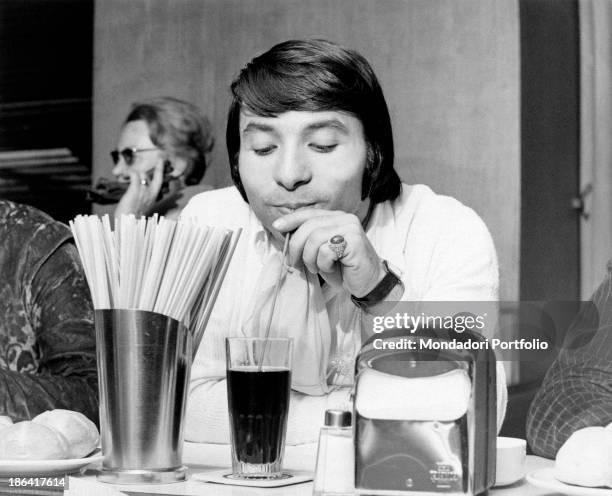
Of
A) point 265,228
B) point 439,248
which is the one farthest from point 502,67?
point 265,228

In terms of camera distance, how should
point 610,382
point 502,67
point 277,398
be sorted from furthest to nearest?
point 502,67
point 610,382
point 277,398

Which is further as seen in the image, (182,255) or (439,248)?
(439,248)

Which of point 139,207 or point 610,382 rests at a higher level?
point 139,207

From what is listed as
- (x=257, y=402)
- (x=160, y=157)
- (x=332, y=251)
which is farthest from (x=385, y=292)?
(x=160, y=157)

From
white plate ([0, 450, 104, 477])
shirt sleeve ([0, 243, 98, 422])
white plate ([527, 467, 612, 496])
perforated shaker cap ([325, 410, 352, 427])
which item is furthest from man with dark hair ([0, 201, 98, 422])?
white plate ([527, 467, 612, 496])

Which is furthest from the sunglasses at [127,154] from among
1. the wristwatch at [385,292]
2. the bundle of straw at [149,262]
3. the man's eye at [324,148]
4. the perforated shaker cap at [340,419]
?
the perforated shaker cap at [340,419]

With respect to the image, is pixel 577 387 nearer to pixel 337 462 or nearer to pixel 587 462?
pixel 587 462

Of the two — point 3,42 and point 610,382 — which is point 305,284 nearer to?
point 610,382

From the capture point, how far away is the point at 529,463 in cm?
103

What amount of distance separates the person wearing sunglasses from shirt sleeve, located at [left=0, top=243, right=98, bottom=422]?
29 cm

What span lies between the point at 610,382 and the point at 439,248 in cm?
32

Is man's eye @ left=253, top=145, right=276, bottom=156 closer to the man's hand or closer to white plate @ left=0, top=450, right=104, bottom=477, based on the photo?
the man's hand

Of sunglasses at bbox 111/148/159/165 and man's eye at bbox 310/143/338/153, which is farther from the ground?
sunglasses at bbox 111/148/159/165

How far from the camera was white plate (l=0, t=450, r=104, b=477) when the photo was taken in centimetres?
89
